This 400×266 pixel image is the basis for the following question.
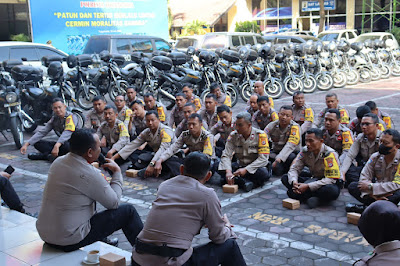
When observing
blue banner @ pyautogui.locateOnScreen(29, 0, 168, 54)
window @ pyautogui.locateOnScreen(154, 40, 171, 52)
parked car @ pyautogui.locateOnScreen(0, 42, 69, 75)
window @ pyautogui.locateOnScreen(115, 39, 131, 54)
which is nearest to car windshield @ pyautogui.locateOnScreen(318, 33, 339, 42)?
blue banner @ pyautogui.locateOnScreen(29, 0, 168, 54)

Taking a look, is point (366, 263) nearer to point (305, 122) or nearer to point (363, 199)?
point (363, 199)

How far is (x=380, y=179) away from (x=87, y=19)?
14631 mm

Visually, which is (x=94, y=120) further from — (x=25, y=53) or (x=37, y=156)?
(x=25, y=53)

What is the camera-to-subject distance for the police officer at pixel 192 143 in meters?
6.58

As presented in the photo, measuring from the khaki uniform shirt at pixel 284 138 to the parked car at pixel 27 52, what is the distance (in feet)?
23.9

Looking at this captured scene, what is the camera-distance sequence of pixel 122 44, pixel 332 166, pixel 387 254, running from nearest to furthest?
pixel 387 254, pixel 332 166, pixel 122 44

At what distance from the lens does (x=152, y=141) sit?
7.28m

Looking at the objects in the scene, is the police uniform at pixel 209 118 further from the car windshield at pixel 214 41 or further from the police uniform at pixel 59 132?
the car windshield at pixel 214 41

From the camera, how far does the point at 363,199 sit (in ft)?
17.2

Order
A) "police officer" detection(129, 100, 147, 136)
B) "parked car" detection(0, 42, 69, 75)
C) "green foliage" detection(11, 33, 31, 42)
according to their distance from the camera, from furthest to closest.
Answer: "green foliage" detection(11, 33, 31, 42) → "parked car" detection(0, 42, 69, 75) → "police officer" detection(129, 100, 147, 136)

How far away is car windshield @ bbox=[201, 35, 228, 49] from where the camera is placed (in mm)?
16719

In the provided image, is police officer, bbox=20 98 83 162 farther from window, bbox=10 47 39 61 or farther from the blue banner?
the blue banner

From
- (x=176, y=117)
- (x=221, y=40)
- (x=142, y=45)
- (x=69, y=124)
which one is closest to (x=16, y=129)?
(x=69, y=124)

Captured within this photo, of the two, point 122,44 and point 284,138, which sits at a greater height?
point 122,44
